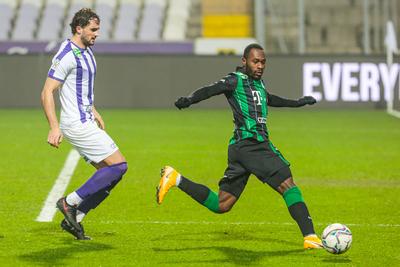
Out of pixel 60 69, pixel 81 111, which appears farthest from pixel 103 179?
pixel 60 69

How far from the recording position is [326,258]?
27.0 ft

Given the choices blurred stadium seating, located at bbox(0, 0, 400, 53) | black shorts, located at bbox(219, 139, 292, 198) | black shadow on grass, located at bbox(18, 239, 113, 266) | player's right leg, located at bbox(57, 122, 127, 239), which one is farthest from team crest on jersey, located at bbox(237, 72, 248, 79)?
blurred stadium seating, located at bbox(0, 0, 400, 53)

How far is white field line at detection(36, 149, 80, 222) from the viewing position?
34.1 feet

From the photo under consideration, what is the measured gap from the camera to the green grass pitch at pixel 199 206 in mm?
8344

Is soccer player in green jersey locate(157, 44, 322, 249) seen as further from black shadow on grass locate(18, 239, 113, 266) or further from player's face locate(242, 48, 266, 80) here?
black shadow on grass locate(18, 239, 113, 266)

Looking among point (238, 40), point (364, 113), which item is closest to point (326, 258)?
point (364, 113)

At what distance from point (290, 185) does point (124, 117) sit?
16.4 m

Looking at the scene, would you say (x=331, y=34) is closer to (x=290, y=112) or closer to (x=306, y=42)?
(x=306, y=42)

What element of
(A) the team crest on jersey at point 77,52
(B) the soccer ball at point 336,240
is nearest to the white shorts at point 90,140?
(A) the team crest on jersey at point 77,52

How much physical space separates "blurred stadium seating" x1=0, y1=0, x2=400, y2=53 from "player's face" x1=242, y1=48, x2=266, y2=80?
70.2 ft

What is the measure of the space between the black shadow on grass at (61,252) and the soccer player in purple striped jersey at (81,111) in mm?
188

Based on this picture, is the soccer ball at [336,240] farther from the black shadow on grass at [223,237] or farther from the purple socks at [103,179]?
the purple socks at [103,179]

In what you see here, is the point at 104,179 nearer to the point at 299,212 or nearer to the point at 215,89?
the point at 215,89

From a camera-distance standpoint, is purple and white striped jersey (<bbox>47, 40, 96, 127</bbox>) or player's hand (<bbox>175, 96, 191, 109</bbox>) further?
purple and white striped jersey (<bbox>47, 40, 96, 127</bbox>)
